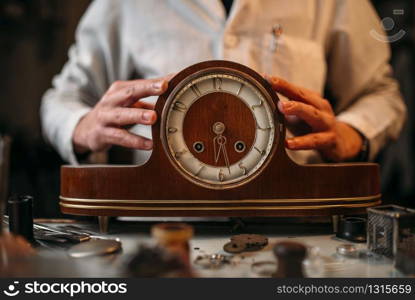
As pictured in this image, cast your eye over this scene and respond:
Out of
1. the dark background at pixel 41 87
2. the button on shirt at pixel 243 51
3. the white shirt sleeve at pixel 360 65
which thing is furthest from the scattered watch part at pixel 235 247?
the dark background at pixel 41 87

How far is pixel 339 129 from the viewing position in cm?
75

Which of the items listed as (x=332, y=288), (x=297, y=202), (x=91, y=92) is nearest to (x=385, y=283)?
(x=332, y=288)

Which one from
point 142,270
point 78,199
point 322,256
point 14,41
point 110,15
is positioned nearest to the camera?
point 142,270

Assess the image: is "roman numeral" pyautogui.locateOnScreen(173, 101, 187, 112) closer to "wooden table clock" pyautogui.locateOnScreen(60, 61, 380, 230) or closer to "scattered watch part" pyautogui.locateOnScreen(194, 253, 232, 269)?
"wooden table clock" pyautogui.locateOnScreen(60, 61, 380, 230)

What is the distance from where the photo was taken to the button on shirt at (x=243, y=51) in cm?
83

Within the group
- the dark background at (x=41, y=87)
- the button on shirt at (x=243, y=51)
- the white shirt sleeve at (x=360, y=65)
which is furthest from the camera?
the dark background at (x=41, y=87)

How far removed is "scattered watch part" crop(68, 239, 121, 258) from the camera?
54cm

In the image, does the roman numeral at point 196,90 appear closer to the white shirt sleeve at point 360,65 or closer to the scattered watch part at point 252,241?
the scattered watch part at point 252,241

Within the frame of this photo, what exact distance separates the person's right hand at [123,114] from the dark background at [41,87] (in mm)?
471

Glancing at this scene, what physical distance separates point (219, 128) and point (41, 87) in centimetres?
99

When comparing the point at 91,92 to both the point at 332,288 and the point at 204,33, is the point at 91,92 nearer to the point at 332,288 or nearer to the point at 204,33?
the point at 204,33

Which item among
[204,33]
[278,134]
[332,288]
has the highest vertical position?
[204,33]

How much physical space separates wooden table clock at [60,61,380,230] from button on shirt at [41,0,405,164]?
116mm

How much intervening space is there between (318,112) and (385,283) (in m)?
0.30
